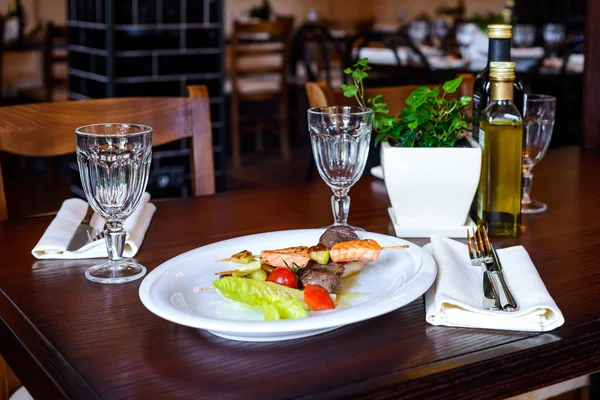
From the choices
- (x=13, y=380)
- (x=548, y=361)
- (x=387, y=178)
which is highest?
(x=387, y=178)

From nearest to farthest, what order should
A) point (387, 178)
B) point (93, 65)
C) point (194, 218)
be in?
1. point (387, 178)
2. point (194, 218)
3. point (93, 65)

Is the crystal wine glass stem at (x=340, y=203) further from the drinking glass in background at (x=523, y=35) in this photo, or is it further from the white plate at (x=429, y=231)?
the drinking glass in background at (x=523, y=35)

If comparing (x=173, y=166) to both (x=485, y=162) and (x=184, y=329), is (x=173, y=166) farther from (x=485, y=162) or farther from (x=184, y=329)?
(x=184, y=329)

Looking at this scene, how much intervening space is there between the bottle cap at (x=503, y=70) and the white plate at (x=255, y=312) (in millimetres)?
252

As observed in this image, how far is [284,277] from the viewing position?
78 cm

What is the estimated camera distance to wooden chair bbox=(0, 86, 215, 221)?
133 centimetres

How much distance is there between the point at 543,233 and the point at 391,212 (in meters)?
0.21

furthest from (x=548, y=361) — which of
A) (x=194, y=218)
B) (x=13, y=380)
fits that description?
(x=13, y=380)

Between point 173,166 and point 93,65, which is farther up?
point 93,65

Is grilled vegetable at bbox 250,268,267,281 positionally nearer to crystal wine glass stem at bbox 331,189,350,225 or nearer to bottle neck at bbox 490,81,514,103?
crystal wine glass stem at bbox 331,189,350,225

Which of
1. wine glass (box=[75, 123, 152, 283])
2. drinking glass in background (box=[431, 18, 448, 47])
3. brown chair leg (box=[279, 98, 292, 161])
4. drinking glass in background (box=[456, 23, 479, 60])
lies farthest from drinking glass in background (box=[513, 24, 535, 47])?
wine glass (box=[75, 123, 152, 283])

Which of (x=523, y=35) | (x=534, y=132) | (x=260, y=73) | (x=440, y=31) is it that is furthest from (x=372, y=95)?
(x=260, y=73)

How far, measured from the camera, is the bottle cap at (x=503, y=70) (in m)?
0.97

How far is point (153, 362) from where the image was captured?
2.23ft
